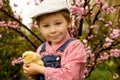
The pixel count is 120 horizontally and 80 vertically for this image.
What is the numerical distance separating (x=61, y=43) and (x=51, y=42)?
0.34ft

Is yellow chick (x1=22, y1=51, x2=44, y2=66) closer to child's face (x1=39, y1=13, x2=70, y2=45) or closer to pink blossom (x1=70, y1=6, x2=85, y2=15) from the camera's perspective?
child's face (x1=39, y1=13, x2=70, y2=45)

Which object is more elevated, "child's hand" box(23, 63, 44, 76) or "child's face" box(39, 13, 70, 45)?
"child's face" box(39, 13, 70, 45)

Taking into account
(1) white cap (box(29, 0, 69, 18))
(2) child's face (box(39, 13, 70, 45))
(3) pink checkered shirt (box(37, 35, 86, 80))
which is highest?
(1) white cap (box(29, 0, 69, 18))

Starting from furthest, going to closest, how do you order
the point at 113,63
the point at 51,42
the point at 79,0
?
1. the point at 113,63
2. the point at 79,0
3. the point at 51,42

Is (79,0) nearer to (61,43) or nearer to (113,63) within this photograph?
(61,43)

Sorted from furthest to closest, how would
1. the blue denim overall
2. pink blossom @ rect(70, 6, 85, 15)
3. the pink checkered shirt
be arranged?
pink blossom @ rect(70, 6, 85, 15), the blue denim overall, the pink checkered shirt

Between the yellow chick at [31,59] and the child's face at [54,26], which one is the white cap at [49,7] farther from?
the yellow chick at [31,59]

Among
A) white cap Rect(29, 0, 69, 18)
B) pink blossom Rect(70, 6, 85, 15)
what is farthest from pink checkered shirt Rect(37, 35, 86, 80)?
pink blossom Rect(70, 6, 85, 15)

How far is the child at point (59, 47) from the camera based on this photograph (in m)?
2.20

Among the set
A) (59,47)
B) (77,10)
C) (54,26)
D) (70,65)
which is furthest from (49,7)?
(77,10)

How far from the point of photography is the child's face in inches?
88.4

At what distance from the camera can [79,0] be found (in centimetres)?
464

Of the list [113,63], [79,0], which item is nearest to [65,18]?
[79,0]

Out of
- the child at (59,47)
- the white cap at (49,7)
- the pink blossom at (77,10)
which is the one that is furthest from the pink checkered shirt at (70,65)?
the pink blossom at (77,10)
